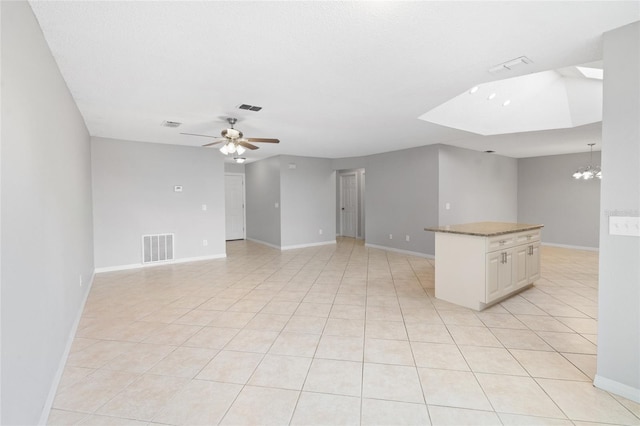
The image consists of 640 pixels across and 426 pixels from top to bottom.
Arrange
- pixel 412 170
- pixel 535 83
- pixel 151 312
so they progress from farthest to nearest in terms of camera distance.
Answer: pixel 412 170 → pixel 535 83 → pixel 151 312

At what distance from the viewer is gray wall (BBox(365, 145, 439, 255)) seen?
6492 mm

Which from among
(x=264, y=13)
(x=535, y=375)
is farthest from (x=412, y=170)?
(x=264, y=13)

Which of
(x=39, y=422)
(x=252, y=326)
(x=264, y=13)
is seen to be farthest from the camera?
(x=252, y=326)

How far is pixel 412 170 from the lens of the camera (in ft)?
22.4

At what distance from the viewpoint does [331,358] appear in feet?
8.18

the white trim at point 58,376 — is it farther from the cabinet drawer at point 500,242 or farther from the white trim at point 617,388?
the cabinet drawer at point 500,242

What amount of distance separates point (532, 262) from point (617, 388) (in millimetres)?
2495

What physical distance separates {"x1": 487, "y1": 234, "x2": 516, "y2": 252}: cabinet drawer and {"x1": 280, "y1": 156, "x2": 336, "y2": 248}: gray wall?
5.14 m

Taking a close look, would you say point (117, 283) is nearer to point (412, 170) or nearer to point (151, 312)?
point (151, 312)

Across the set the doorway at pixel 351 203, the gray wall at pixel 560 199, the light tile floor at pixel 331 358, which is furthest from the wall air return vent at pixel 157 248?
the gray wall at pixel 560 199

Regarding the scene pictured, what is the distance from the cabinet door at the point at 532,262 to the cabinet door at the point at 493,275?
2.98 ft

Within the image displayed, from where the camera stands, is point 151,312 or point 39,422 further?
point 151,312

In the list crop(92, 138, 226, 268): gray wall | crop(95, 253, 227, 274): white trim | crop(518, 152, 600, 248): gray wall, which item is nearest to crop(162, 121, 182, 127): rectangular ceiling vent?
crop(92, 138, 226, 268): gray wall

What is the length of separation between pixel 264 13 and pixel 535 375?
10.4 feet
